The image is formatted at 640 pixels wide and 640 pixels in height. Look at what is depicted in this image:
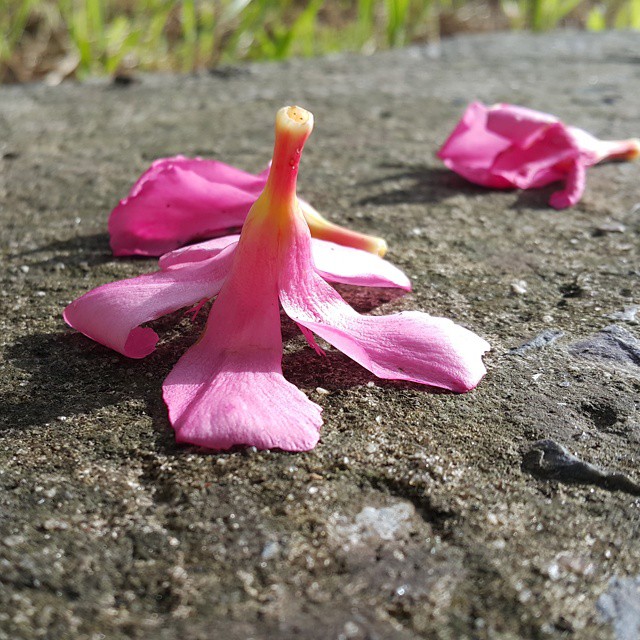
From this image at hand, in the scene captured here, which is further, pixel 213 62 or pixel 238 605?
pixel 213 62

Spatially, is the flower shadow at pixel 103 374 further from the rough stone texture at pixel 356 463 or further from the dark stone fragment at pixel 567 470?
the dark stone fragment at pixel 567 470

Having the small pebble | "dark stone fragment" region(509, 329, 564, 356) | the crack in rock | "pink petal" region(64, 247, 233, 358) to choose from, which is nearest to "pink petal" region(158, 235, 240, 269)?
"pink petal" region(64, 247, 233, 358)

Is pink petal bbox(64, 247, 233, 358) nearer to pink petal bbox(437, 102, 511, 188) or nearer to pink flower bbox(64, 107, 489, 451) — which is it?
pink flower bbox(64, 107, 489, 451)

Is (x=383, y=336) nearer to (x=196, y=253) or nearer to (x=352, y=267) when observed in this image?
(x=352, y=267)

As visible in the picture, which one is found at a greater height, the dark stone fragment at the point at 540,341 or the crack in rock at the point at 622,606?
the dark stone fragment at the point at 540,341

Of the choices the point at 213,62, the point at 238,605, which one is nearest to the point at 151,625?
the point at 238,605

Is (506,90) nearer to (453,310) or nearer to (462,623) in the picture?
(453,310)

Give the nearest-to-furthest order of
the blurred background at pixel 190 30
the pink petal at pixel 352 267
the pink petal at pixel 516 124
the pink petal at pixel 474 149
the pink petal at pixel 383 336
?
the pink petal at pixel 383 336, the pink petal at pixel 352 267, the pink petal at pixel 516 124, the pink petal at pixel 474 149, the blurred background at pixel 190 30

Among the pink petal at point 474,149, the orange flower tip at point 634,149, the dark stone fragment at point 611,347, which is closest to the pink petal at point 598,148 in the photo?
the orange flower tip at point 634,149
